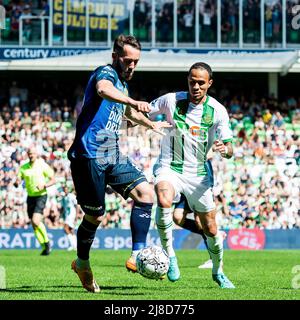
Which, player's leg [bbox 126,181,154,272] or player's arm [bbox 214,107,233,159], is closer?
player's leg [bbox 126,181,154,272]

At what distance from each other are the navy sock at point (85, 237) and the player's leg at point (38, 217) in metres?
10.8

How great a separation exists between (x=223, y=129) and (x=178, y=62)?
24.5 metres

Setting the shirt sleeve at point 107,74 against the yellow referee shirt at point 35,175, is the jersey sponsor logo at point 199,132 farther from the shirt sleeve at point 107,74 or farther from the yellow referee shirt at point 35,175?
the yellow referee shirt at point 35,175

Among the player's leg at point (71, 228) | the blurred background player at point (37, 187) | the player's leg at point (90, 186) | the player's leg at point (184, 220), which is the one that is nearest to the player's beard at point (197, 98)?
the player's leg at point (90, 186)

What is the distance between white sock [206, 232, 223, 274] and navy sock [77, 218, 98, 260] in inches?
69.5

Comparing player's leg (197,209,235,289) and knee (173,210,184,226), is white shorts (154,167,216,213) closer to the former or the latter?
player's leg (197,209,235,289)

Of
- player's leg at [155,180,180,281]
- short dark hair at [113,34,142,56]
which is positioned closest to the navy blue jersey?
short dark hair at [113,34,142,56]

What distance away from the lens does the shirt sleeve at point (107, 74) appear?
9547 mm

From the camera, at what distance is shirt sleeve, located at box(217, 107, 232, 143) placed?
11016 millimetres

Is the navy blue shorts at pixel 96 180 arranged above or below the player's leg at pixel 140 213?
above

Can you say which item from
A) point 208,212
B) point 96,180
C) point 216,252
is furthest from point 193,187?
point 96,180

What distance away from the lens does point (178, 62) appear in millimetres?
35406

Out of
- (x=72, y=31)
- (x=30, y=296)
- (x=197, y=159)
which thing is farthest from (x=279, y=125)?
(x=30, y=296)

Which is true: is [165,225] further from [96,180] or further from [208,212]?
[96,180]
